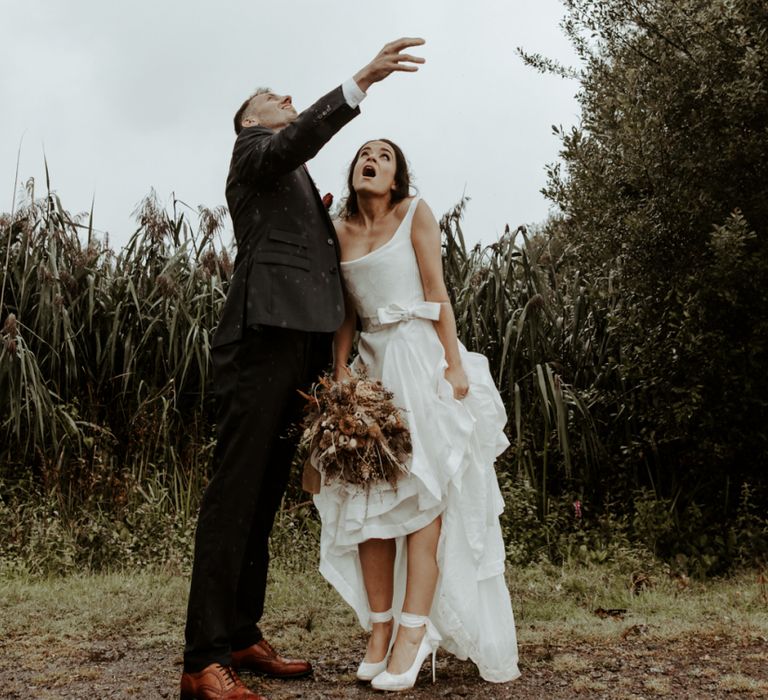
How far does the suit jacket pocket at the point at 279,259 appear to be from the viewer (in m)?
3.14

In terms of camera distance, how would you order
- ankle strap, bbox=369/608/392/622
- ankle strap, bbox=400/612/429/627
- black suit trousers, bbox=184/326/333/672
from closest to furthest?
black suit trousers, bbox=184/326/333/672 < ankle strap, bbox=400/612/429/627 < ankle strap, bbox=369/608/392/622

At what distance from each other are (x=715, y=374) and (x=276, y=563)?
9.12ft

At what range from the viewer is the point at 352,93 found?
3.02 meters

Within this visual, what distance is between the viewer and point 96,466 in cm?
569

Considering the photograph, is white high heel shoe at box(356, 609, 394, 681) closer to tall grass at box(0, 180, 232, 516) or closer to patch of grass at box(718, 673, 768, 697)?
patch of grass at box(718, 673, 768, 697)

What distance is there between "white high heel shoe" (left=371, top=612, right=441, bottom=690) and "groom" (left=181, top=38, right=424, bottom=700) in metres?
0.43

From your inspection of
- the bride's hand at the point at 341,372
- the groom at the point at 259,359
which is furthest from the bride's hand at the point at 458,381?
the groom at the point at 259,359

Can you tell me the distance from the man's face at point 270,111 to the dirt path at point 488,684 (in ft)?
6.78

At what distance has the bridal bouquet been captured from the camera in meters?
3.05

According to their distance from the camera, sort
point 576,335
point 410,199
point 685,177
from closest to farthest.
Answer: point 410,199 < point 685,177 < point 576,335

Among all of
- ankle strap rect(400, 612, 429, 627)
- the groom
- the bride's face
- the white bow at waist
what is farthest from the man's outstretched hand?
ankle strap rect(400, 612, 429, 627)

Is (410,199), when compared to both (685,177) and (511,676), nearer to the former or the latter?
(511,676)

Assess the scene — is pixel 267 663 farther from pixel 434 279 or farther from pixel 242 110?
pixel 242 110

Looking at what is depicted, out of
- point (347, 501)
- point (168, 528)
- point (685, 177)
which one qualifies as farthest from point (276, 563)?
point (685, 177)
